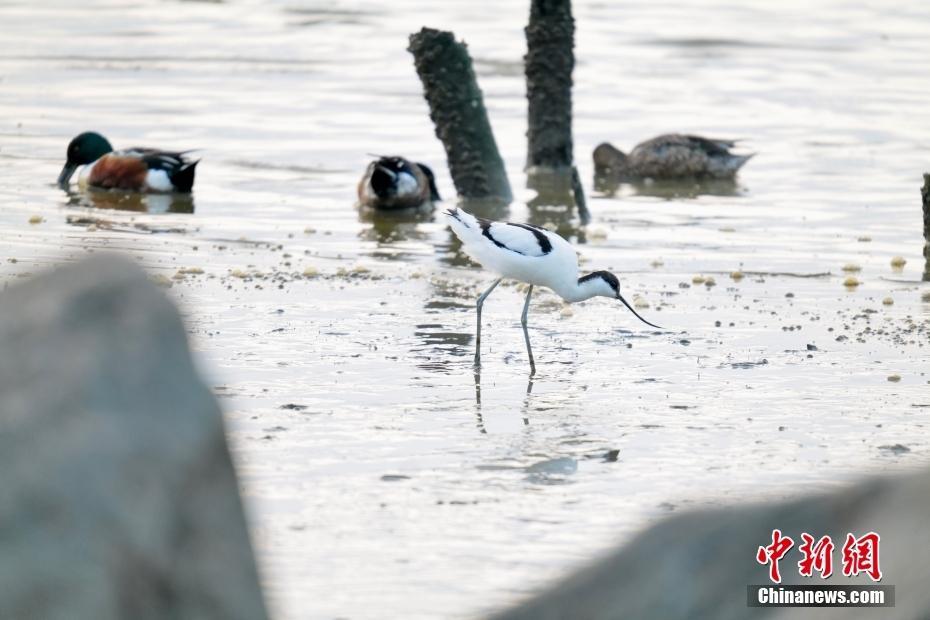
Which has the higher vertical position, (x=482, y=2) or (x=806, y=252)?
(x=482, y=2)

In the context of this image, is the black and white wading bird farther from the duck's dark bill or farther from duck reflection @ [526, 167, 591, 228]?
the duck's dark bill

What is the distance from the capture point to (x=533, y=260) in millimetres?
9328

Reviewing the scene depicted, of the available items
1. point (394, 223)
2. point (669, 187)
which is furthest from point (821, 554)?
point (669, 187)

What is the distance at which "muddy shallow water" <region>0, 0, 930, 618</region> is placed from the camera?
627 cm

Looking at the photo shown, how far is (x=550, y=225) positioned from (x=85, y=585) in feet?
36.8

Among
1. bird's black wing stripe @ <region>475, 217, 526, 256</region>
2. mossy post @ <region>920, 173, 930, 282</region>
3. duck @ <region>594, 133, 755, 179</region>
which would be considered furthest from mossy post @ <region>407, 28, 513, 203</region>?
bird's black wing stripe @ <region>475, 217, 526, 256</region>

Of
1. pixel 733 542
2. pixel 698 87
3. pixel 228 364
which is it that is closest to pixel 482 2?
pixel 698 87

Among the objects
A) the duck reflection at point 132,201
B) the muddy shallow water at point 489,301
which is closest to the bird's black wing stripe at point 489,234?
the muddy shallow water at point 489,301

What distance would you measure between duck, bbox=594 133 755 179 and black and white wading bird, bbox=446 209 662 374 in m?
7.02

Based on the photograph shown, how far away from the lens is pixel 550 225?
13578 millimetres

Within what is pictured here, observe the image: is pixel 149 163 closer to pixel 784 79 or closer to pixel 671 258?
pixel 671 258

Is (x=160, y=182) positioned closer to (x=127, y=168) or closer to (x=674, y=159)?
(x=127, y=168)

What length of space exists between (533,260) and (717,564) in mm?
6769

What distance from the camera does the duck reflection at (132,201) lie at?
1420 cm
